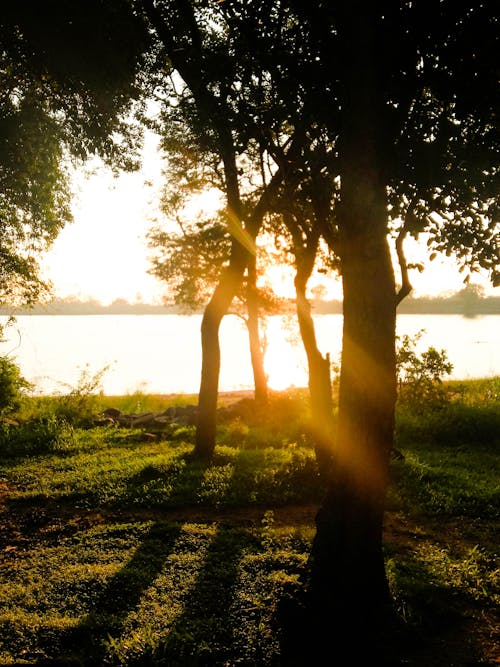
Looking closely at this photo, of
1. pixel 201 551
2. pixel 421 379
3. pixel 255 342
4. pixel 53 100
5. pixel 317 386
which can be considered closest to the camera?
pixel 201 551

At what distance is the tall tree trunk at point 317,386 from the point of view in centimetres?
827

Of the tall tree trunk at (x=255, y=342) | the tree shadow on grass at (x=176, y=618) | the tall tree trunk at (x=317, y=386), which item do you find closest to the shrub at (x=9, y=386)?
the tall tree trunk at (x=255, y=342)

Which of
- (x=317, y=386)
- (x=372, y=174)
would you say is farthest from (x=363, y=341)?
(x=317, y=386)

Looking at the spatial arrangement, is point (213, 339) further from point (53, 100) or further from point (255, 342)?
point (255, 342)

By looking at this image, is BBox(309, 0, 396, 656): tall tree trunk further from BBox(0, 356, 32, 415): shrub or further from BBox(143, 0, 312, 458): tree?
BBox(0, 356, 32, 415): shrub

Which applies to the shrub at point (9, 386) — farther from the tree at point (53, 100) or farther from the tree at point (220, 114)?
the tree at point (220, 114)

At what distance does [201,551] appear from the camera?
5.73 m

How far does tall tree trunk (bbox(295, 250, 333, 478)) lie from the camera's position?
8.27 metres

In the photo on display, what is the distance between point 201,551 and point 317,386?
396 centimetres

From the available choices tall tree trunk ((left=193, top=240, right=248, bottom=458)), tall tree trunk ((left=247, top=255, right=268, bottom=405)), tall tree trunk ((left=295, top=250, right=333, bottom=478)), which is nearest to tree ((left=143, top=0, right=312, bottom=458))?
tall tree trunk ((left=193, top=240, right=248, bottom=458))

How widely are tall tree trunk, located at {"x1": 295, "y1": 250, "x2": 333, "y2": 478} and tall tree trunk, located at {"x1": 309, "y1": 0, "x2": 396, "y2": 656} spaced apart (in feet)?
11.6

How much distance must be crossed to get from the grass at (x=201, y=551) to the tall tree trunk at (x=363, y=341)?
0.50m

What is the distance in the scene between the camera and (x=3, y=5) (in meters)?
7.59

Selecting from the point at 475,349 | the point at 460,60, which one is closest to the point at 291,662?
the point at 460,60
